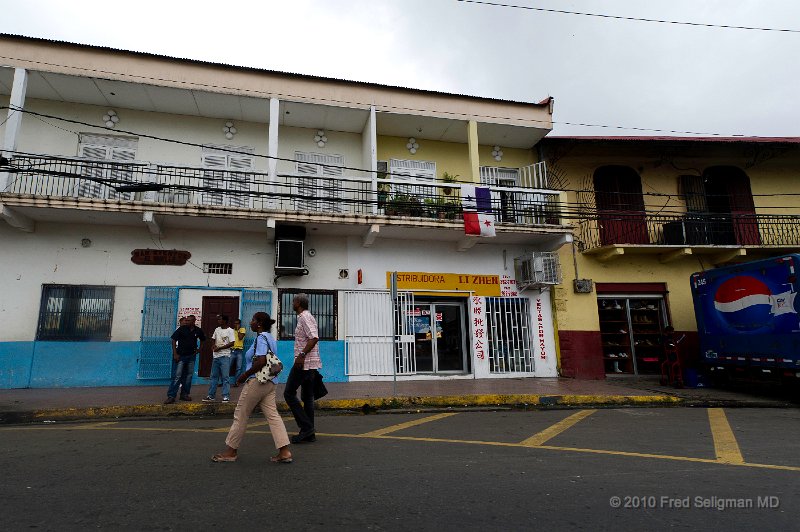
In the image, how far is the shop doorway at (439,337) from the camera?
479 inches

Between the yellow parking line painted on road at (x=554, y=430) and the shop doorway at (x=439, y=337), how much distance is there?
4842 millimetres

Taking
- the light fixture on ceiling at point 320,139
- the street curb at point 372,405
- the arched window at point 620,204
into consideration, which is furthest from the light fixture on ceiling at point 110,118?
the arched window at point 620,204

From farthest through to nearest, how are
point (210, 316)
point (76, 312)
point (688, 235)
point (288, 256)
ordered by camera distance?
point (688, 235)
point (288, 256)
point (210, 316)
point (76, 312)

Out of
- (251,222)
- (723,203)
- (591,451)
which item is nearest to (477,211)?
(251,222)

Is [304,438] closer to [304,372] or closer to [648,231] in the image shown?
[304,372]

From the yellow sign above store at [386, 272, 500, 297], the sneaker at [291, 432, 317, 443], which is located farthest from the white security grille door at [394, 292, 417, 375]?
the sneaker at [291, 432, 317, 443]

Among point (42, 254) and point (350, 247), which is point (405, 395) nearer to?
point (350, 247)

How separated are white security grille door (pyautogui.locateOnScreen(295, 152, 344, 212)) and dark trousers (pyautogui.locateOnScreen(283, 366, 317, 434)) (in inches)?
228

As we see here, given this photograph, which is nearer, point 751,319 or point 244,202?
point 751,319

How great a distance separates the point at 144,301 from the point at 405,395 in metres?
6.67

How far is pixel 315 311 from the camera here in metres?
11.5

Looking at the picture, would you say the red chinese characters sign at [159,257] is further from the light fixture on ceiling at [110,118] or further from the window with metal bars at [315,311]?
the light fixture on ceiling at [110,118]

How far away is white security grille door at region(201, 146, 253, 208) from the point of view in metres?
11.2

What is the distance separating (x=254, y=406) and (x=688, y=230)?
13.8 m
